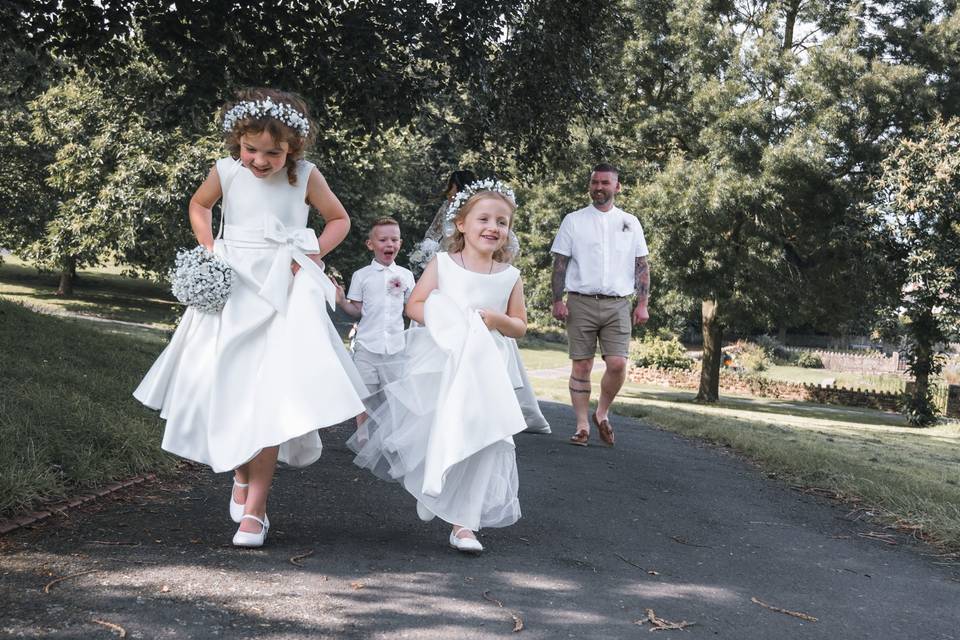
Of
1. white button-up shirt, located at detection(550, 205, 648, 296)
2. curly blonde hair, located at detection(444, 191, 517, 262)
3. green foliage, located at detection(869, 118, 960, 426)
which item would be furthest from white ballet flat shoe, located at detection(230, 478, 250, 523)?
green foliage, located at detection(869, 118, 960, 426)

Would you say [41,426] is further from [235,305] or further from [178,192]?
[178,192]

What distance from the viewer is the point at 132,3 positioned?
29.6 ft

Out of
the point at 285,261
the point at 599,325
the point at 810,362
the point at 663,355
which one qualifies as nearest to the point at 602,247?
the point at 599,325

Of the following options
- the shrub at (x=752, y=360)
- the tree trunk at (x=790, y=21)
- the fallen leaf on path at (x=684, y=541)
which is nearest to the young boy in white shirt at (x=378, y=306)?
the fallen leaf on path at (x=684, y=541)

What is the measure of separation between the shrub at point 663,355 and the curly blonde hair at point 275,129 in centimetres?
2712

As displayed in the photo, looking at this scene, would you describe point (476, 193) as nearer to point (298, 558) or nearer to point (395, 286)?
point (298, 558)

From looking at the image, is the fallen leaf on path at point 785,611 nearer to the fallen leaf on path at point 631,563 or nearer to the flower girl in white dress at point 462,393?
the fallen leaf on path at point 631,563

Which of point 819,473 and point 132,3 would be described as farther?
point 132,3

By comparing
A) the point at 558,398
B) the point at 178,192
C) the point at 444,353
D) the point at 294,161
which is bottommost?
the point at 558,398

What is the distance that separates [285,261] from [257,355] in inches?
19.2

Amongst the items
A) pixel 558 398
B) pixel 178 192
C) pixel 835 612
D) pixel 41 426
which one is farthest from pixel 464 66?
pixel 178 192

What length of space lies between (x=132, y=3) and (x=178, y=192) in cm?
1456

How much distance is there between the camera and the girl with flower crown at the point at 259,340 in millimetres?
4199

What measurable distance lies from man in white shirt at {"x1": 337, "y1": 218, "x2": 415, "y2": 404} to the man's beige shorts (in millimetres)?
1688
